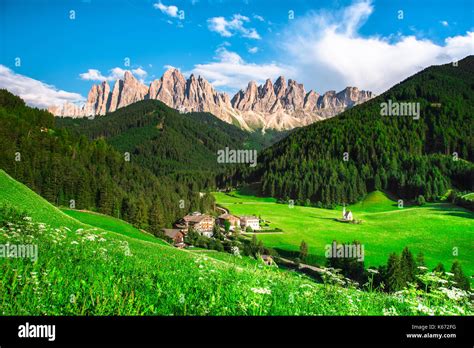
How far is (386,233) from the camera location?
80312mm

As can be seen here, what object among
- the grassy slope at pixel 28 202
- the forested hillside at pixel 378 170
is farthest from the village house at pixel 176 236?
the forested hillside at pixel 378 170

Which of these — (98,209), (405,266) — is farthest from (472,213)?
(98,209)

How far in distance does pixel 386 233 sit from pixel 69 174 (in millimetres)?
73233

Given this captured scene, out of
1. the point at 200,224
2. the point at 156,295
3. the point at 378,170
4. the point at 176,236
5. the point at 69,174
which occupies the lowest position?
the point at 176,236

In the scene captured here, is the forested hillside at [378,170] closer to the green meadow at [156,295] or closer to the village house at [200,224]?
the village house at [200,224]

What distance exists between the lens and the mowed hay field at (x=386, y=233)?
62125 mm

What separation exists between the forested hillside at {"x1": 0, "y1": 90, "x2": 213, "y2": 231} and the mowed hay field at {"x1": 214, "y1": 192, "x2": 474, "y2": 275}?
26.8m

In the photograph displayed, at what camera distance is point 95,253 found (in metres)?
8.62

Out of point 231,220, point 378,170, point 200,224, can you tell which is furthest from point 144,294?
point 378,170

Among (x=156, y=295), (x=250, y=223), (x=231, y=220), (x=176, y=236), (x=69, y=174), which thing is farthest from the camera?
(x=231, y=220)

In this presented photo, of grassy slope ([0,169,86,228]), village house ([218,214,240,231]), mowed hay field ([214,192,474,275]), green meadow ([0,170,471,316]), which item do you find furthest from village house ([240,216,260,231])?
green meadow ([0,170,471,316])

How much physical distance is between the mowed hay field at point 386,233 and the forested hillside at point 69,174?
26768 millimetres

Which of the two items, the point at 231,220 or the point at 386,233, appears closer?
the point at 386,233

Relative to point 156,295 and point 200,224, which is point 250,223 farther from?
point 156,295
